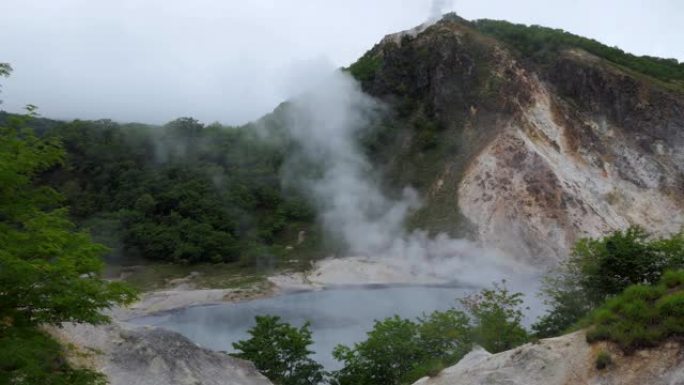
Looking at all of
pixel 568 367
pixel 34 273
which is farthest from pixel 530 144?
pixel 34 273

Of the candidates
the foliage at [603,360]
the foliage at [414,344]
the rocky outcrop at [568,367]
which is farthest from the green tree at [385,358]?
the foliage at [603,360]

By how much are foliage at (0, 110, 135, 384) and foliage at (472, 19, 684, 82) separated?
44.2 meters

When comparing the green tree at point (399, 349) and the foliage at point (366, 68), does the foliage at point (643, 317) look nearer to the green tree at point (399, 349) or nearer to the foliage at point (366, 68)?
the green tree at point (399, 349)

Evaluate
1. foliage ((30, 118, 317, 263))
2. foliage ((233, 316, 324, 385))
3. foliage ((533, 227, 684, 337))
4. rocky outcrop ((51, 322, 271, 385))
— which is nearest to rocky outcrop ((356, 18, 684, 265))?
foliage ((30, 118, 317, 263))

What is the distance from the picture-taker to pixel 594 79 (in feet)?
145

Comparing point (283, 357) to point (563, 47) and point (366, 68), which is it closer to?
A: point (563, 47)

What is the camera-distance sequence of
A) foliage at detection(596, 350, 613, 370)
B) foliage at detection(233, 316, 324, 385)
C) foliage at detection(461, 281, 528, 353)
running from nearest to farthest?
foliage at detection(596, 350, 613, 370), foliage at detection(461, 281, 528, 353), foliage at detection(233, 316, 324, 385)

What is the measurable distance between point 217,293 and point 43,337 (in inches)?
1057

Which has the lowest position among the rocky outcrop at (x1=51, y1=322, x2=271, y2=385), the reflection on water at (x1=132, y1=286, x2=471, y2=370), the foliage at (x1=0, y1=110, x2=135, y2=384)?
the reflection on water at (x1=132, y1=286, x2=471, y2=370)

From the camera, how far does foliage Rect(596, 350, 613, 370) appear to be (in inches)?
392

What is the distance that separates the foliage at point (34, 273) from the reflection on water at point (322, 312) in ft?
57.0

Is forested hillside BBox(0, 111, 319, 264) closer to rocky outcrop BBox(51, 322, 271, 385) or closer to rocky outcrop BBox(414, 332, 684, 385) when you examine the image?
rocky outcrop BBox(51, 322, 271, 385)

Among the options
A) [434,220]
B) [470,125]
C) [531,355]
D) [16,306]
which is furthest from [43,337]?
[470,125]

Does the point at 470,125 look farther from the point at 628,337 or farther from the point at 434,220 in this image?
the point at 628,337
